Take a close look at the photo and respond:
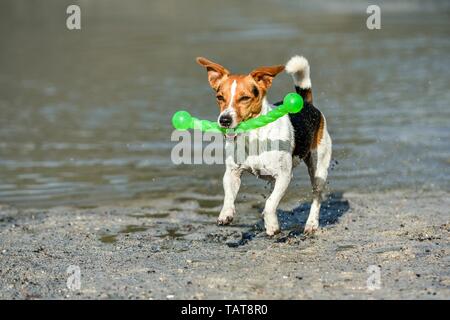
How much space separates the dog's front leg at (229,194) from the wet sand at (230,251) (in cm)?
31

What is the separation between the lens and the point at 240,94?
7.19 meters

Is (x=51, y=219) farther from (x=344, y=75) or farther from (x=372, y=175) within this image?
(x=344, y=75)

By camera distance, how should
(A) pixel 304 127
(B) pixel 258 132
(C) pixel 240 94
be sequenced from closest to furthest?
(C) pixel 240 94
(B) pixel 258 132
(A) pixel 304 127

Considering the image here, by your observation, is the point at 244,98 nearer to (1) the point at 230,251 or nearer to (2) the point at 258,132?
(2) the point at 258,132

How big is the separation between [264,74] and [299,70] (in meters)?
1.12

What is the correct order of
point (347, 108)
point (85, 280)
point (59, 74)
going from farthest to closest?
1. point (59, 74)
2. point (347, 108)
3. point (85, 280)

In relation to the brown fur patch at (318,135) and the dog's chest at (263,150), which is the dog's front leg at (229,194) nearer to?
the dog's chest at (263,150)

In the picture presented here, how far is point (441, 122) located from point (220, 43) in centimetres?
Result: 1200

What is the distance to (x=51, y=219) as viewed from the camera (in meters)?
9.17

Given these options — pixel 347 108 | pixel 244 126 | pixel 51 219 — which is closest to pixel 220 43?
pixel 347 108

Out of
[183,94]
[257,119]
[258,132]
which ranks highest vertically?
[257,119]

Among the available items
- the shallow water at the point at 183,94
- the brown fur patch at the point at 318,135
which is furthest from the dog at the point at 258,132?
the shallow water at the point at 183,94

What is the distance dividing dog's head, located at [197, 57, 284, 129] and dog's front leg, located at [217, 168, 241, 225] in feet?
1.99

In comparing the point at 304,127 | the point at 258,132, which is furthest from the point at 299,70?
the point at 258,132
